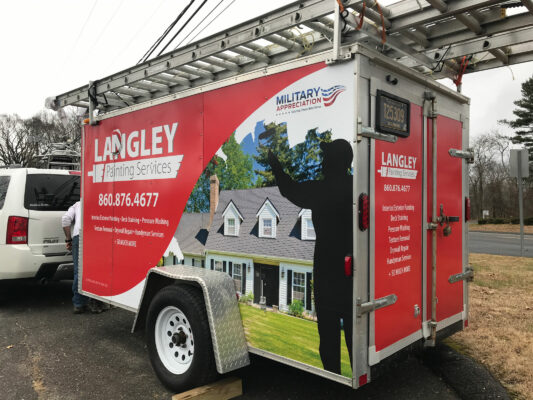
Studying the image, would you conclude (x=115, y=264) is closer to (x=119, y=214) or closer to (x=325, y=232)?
(x=119, y=214)

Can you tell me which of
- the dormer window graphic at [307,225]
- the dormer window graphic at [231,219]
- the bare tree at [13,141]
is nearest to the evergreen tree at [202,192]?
the dormer window graphic at [231,219]

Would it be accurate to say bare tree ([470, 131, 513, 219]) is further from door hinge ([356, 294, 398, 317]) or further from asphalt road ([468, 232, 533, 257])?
door hinge ([356, 294, 398, 317])

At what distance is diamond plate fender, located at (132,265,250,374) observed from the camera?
333cm

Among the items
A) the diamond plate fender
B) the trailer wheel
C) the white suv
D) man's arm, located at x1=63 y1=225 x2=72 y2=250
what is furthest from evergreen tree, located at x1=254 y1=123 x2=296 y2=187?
the white suv

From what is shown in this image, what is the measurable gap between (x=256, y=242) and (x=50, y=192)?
4.57 m

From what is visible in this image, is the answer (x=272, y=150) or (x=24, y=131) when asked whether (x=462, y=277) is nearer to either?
(x=272, y=150)

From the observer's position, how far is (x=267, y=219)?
10.9 ft

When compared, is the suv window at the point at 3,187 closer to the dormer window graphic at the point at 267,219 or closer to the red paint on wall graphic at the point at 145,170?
the red paint on wall graphic at the point at 145,170

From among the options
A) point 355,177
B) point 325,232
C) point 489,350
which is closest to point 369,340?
point 325,232

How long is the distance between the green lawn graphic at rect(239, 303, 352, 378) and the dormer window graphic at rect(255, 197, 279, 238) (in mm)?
603

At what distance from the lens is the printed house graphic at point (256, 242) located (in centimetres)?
309

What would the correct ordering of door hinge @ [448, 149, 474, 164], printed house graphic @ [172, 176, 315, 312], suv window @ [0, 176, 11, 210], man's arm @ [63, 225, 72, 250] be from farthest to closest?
1. suv window @ [0, 176, 11, 210]
2. man's arm @ [63, 225, 72, 250]
3. door hinge @ [448, 149, 474, 164]
4. printed house graphic @ [172, 176, 315, 312]

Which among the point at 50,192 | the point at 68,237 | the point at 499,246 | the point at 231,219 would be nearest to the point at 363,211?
the point at 231,219

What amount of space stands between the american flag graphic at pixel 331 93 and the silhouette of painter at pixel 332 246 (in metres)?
0.28
